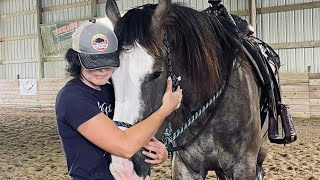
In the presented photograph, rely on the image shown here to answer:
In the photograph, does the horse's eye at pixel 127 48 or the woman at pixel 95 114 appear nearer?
the woman at pixel 95 114

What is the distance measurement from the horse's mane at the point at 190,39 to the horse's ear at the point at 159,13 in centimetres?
2

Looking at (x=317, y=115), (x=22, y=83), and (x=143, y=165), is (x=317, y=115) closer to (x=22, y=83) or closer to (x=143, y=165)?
(x=143, y=165)

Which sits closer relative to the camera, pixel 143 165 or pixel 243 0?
pixel 143 165

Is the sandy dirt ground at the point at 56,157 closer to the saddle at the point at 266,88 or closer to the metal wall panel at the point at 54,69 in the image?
the saddle at the point at 266,88

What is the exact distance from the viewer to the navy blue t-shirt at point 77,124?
63.0 inches

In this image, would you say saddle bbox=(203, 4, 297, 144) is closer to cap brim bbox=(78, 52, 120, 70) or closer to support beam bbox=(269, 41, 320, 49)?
cap brim bbox=(78, 52, 120, 70)

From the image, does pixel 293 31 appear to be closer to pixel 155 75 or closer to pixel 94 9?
pixel 94 9

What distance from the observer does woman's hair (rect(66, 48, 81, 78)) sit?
5.38 feet

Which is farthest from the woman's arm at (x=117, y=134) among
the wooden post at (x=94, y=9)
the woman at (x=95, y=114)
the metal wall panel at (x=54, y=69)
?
the metal wall panel at (x=54, y=69)

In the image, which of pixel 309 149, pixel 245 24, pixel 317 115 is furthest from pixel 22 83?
pixel 245 24

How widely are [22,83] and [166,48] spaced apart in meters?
13.5

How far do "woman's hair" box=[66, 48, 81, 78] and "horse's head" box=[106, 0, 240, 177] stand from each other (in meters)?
0.15

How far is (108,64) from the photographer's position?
1.58 meters

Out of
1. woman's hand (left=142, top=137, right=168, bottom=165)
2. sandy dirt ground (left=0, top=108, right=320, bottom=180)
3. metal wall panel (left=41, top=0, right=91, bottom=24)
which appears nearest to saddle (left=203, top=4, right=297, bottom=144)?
woman's hand (left=142, top=137, right=168, bottom=165)
